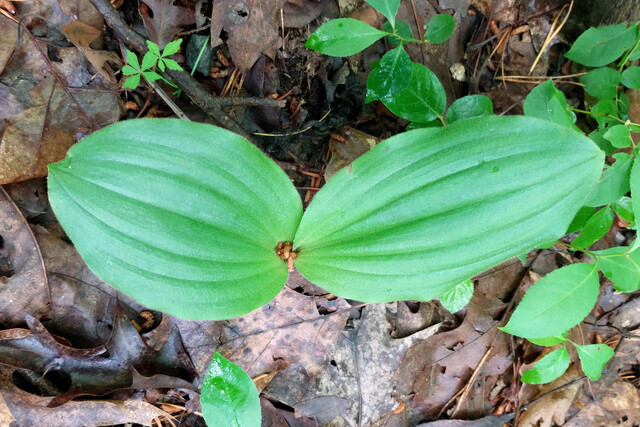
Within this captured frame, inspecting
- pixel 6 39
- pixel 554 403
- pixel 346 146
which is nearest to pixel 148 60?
pixel 6 39

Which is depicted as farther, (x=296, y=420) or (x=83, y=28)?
(x=296, y=420)

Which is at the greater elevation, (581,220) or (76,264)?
(581,220)

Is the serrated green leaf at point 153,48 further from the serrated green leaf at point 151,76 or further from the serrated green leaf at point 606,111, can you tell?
the serrated green leaf at point 606,111

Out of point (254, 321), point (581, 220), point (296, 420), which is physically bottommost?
point (296, 420)

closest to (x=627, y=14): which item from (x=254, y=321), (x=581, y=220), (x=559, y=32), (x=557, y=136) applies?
(x=559, y=32)

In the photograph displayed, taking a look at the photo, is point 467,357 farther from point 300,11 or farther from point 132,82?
point 132,82

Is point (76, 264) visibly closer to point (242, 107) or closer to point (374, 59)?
point (242, 107)
